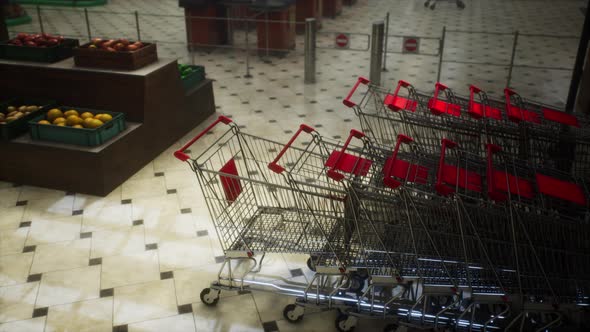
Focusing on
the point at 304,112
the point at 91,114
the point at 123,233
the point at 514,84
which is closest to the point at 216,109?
the point at 304,112

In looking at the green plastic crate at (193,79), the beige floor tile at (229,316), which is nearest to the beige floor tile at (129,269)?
the beige floor tile at (229,316)

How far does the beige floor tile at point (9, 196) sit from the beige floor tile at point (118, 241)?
1.31 metres

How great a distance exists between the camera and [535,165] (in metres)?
4.12

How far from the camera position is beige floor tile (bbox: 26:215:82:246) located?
17.5 feet

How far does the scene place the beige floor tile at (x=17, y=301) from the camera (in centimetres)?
430

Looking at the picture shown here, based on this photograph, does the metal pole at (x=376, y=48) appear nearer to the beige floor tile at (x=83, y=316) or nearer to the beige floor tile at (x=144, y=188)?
the beige floor tile at (x=144, y=188)

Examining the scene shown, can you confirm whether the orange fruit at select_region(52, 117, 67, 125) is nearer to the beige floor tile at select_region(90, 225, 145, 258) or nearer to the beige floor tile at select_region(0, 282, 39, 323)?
the beige floor tile at select_region(90, 225, 145, 258)

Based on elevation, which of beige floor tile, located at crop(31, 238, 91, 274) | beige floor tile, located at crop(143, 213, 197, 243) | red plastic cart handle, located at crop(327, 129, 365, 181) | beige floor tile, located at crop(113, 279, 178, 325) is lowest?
beige floor tile, located at crop(113, 279, 178, 325)

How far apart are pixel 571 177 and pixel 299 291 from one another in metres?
2.29

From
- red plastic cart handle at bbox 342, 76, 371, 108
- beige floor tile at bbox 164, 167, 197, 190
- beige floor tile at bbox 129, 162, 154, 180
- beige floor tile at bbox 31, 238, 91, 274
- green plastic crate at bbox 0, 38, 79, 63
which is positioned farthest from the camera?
green plastic crate at bbox 0, 38, 79, 63

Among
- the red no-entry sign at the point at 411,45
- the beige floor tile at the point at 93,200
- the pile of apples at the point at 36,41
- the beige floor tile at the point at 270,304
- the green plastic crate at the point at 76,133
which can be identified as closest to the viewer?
the beige floor tile at the point at 270,304

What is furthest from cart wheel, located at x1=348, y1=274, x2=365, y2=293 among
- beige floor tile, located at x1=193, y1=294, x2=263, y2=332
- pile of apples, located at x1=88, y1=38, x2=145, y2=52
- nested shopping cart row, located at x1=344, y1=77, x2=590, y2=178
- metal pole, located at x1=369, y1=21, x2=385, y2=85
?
metal pole, located at x1=369, y1=21, x2=385, y2=85

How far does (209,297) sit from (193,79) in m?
4.63

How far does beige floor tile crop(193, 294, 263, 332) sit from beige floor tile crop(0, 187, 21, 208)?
2952 millimetres
